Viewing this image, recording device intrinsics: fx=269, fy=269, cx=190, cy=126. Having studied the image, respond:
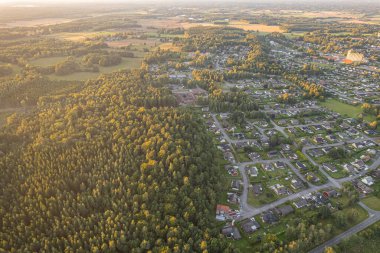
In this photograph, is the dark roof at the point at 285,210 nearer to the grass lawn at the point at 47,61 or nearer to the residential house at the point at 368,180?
the residential house at the point at 368,180

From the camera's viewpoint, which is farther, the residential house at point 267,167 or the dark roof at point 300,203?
the residential house at point 267,167

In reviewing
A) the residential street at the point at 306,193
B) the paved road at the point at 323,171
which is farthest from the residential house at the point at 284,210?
the paved road at the point at 323,171

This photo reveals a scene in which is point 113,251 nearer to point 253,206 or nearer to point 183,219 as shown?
point 183,219

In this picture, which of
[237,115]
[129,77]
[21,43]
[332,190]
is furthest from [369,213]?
[21,43]

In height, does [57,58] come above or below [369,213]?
above

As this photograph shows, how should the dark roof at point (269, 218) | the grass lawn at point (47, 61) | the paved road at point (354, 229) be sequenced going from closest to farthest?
1. the paved road at point (354, 229)
2. the dark roof at point (269, 218)
3. the grass lawn at point (47, 61)

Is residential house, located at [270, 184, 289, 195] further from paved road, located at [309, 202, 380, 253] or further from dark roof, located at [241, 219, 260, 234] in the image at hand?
paved road, located at [309, 202, 380, 253]

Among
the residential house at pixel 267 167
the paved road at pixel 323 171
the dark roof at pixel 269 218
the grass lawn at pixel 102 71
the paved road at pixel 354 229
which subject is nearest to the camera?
the paved road at pixel 354 229
